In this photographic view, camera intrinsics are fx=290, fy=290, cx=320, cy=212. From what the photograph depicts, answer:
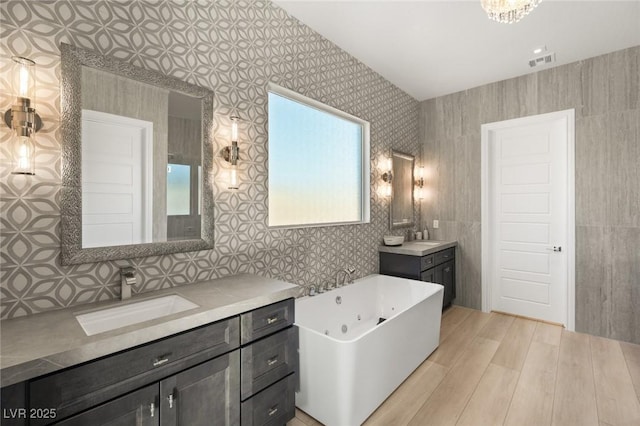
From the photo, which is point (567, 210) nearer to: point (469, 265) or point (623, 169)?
point (623, 169)

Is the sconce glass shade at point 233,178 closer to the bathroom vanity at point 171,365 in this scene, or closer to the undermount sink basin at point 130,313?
the bathroom vanity at point 171,365

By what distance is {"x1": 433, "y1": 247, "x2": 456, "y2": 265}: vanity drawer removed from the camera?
12.2ft

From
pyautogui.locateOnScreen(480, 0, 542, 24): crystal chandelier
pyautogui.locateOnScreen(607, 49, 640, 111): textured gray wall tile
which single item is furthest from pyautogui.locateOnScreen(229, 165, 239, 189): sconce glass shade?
pyautogui.locateOnScreen(607, 49, 640, 111): textured gray wall tile

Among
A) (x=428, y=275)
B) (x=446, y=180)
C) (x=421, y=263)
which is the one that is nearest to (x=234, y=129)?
(x=421, y=263)

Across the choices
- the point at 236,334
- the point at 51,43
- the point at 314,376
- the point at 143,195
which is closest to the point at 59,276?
the point at 143,195

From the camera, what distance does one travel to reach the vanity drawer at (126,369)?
0.98 metres

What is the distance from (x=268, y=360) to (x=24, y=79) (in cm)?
180

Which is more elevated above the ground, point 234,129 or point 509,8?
point 509,8

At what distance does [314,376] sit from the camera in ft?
6.30

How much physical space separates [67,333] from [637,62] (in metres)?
5.05

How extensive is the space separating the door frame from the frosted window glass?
12.2 ft

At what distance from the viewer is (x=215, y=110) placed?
6.66 feet

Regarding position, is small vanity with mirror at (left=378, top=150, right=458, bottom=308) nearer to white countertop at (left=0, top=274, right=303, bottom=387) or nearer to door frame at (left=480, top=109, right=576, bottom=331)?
door frame at (left=480, top=109, right=576, bottom=331)

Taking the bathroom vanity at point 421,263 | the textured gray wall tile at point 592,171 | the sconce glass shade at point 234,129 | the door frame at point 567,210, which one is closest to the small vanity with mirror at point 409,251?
the bathroom vanity at point 421,263
